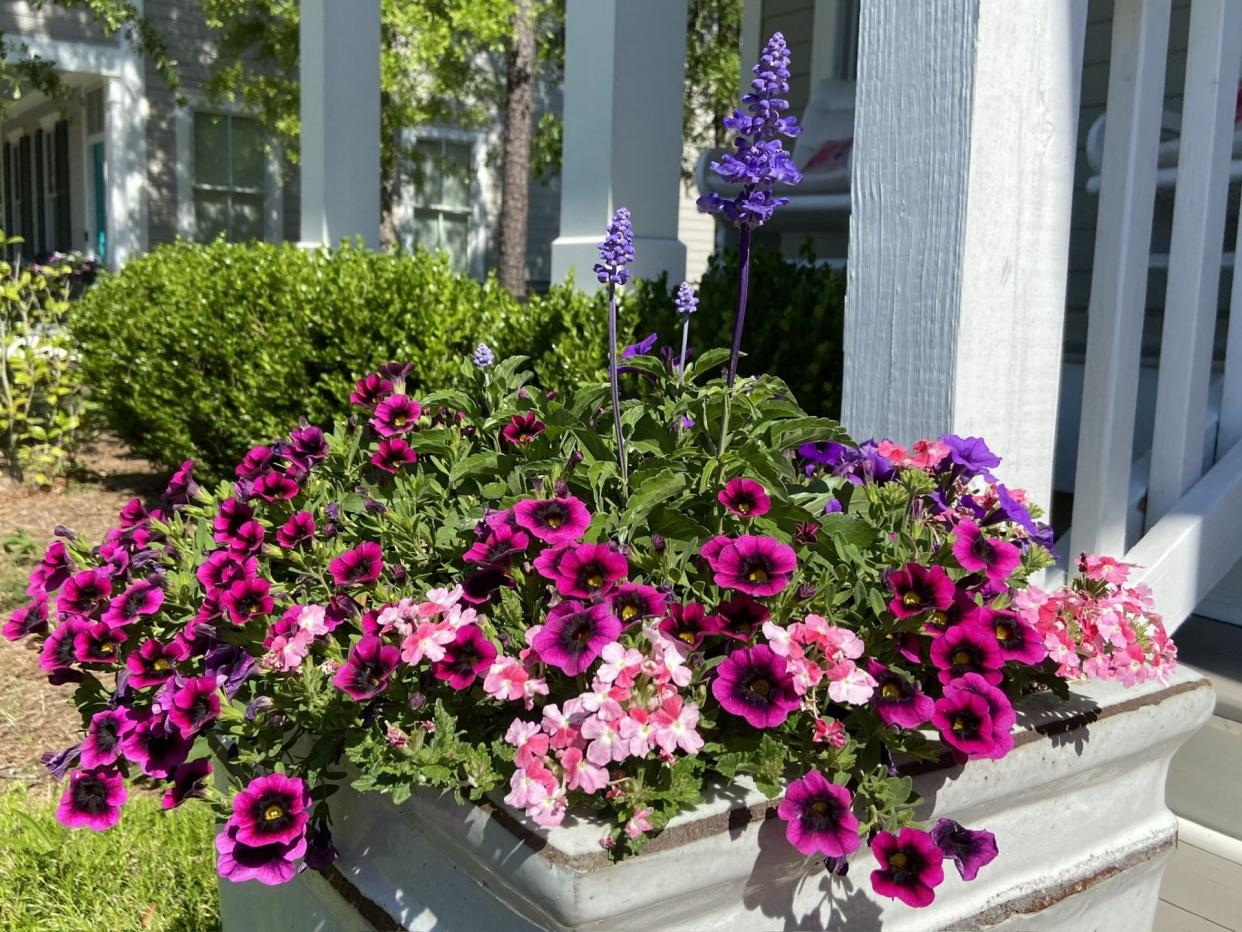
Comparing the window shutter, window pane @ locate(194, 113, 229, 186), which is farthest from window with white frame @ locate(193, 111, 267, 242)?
the window shutter

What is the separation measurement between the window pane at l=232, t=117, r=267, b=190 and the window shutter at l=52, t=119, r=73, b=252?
2.84 meters

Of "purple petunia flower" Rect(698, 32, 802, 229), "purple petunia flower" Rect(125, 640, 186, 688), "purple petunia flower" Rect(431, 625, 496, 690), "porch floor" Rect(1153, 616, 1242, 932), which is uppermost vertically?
"purple petunia flower" Rect(698, 32, 802, 229)

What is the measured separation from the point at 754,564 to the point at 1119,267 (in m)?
1.28

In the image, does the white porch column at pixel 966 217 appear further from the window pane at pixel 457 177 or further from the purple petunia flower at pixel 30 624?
the window pane at pixel 457 177

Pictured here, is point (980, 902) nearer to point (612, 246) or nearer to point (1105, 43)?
point (612, 246)

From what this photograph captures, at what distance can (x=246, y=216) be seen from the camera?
1398 cm

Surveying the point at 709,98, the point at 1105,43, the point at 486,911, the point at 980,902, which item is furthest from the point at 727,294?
the point at 709,98

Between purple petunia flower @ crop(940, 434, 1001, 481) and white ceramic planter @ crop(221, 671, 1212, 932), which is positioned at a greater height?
purple petunia flower @ crop(940, 434, 1001, 481)

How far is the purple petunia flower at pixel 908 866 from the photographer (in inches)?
52.6

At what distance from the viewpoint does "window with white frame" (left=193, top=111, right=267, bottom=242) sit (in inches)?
536

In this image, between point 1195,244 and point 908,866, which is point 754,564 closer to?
point 908,866

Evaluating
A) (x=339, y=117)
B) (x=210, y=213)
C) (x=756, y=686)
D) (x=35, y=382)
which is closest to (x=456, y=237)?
(x=210, y=213)

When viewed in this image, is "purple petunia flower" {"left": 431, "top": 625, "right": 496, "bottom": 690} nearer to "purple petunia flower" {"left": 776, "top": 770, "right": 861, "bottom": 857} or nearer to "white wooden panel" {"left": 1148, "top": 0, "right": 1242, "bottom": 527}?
"purple petunia flower" {"left": 776, "top": 770, "right": 861, "bottom": 857}

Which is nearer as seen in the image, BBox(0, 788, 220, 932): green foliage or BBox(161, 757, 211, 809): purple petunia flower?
BBox(161, 757, 211, 809): purple petunia flower
